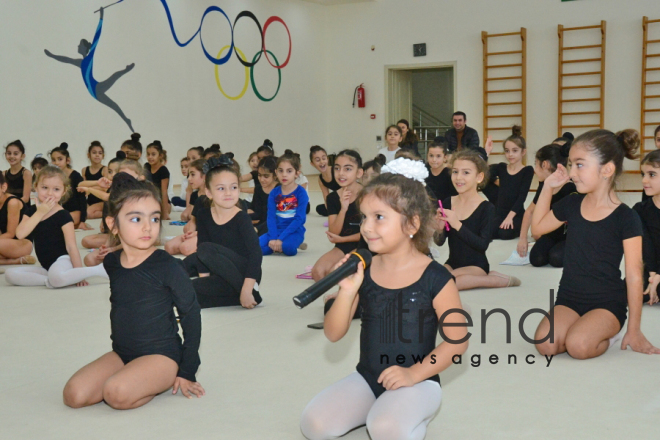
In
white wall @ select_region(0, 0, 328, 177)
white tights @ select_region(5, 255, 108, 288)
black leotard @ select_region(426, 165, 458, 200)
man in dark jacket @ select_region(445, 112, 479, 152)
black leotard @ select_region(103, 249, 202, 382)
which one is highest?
white wall @ select_region(0, 0, 328, 177)

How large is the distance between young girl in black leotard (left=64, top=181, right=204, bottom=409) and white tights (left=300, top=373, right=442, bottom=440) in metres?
0.59

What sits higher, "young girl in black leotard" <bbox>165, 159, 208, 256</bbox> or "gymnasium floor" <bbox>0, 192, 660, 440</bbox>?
"young girl in black leotard" <bbox>165, 159, 208, 256</bbox>

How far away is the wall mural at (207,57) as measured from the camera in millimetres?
9320

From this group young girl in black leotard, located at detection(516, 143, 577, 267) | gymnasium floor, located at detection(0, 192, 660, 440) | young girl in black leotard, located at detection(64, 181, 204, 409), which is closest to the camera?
gymnasium floor, located at detection(0, 192, 660, 440)

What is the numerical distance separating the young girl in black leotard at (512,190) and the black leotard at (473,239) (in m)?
1.91

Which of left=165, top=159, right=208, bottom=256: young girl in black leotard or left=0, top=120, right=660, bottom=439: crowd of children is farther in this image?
left=165, top=159, right=208, bottom=256: young girl in black leotard

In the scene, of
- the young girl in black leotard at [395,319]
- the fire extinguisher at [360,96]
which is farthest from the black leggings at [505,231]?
the fire extinguisher at [360,96]

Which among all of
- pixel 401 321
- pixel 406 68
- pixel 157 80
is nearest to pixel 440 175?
pixel 401 321

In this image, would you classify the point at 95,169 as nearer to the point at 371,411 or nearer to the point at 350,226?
the point at 350,226

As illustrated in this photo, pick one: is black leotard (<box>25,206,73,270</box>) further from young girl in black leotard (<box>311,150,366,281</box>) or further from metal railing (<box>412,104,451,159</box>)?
metal railing (<box>412,104,451,159</box>)

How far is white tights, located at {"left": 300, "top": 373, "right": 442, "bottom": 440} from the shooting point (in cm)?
176

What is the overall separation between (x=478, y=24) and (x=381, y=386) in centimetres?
1208

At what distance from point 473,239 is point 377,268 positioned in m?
1.89

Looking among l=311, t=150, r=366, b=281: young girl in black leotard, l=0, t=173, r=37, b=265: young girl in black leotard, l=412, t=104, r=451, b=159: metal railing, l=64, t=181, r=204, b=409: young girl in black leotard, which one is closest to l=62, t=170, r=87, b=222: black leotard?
l=0, t=173, r=37, b=265: young girl in black leotard
